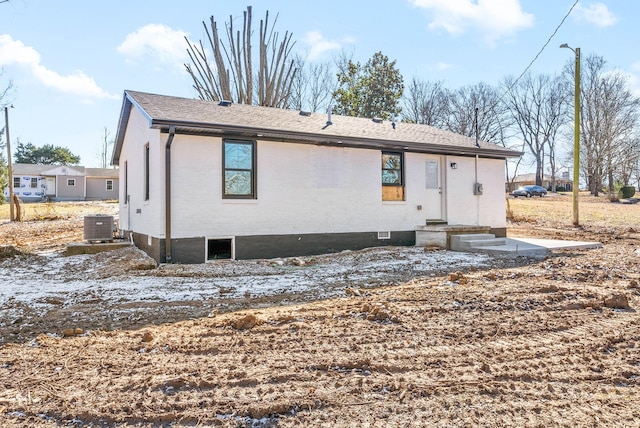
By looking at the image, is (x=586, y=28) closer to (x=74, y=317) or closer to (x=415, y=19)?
(x=415, y=19)

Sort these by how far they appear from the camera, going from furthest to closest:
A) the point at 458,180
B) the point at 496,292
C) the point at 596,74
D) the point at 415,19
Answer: the point at 596,74
the point at 415,19
the point at 458,180
the point at 496,292

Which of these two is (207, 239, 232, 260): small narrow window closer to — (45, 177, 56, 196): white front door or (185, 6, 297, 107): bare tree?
(185, 6, 297, 107): bare tree

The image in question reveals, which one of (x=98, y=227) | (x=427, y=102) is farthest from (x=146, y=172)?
(x=427, y=102)

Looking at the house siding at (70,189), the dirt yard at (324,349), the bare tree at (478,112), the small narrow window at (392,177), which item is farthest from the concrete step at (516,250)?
the house siding at (70,189)

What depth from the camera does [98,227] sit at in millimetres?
10586

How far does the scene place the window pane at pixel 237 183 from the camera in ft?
28.9

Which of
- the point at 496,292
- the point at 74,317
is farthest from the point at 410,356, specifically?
the point at 74,317

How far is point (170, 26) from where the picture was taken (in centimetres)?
1864

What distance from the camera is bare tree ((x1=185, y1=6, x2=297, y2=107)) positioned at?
20.2 m

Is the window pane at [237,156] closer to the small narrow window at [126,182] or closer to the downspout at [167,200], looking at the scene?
the downspout at [167,200]

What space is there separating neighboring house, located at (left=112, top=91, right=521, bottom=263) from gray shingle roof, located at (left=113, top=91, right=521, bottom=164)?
35mm

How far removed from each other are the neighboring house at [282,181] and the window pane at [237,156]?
0.02 metres

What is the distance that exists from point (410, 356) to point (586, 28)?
13273 mm

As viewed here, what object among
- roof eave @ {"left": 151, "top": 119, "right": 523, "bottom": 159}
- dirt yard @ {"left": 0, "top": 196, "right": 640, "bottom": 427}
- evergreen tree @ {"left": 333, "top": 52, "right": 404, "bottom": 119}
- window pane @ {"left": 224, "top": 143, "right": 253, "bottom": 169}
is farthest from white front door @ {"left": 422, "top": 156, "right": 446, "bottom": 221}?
evergreen tree @ {"left": 333, "top": 52, "right": 404, "bottom": 119}
